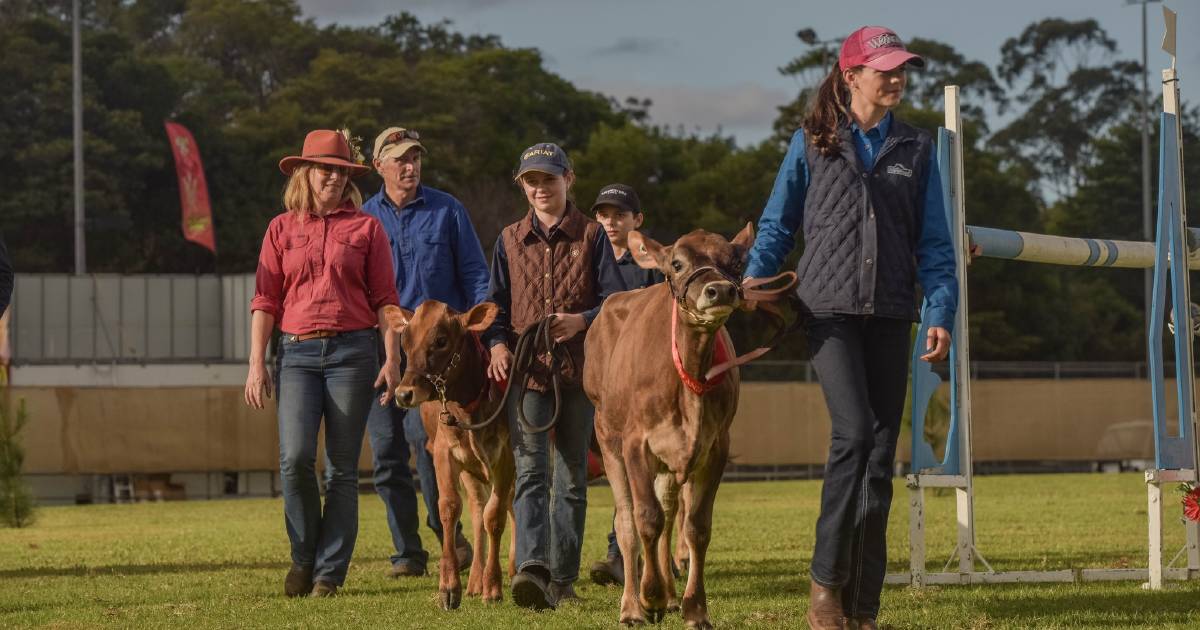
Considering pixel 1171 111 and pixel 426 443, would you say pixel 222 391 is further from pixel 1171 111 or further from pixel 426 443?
pixel 1171 111

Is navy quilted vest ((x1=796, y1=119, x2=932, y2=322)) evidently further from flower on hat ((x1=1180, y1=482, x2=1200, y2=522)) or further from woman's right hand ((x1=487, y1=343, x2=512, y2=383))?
flower on hat ((x1=1180, y1=482, x2=1200, y2=522))

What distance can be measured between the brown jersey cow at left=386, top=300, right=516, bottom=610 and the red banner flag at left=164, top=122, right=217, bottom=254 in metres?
43.8

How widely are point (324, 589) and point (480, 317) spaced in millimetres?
1662

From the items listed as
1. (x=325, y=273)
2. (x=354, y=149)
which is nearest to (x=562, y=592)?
(x=325, y=273)

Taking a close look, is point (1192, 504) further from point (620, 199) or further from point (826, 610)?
point (620, 199)

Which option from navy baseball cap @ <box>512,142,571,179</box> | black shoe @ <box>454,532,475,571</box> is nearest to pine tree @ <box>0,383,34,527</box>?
black shoe @ <box>454,532,475,571</box>

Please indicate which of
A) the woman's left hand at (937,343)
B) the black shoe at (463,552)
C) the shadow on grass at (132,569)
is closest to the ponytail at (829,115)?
the woman's left hand at (937,343)

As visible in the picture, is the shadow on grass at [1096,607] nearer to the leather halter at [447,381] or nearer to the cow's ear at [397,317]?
the leather halter at [447,381]

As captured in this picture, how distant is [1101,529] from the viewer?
48.6ft

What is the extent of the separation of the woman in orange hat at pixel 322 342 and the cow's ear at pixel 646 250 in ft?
7.35

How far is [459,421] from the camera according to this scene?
8625 millimetres

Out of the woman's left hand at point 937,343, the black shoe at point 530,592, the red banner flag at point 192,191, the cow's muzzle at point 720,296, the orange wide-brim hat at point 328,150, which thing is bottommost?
the black shoe at point 530,592

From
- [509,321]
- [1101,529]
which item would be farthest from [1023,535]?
[509,321]

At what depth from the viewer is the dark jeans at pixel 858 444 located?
6570mm
